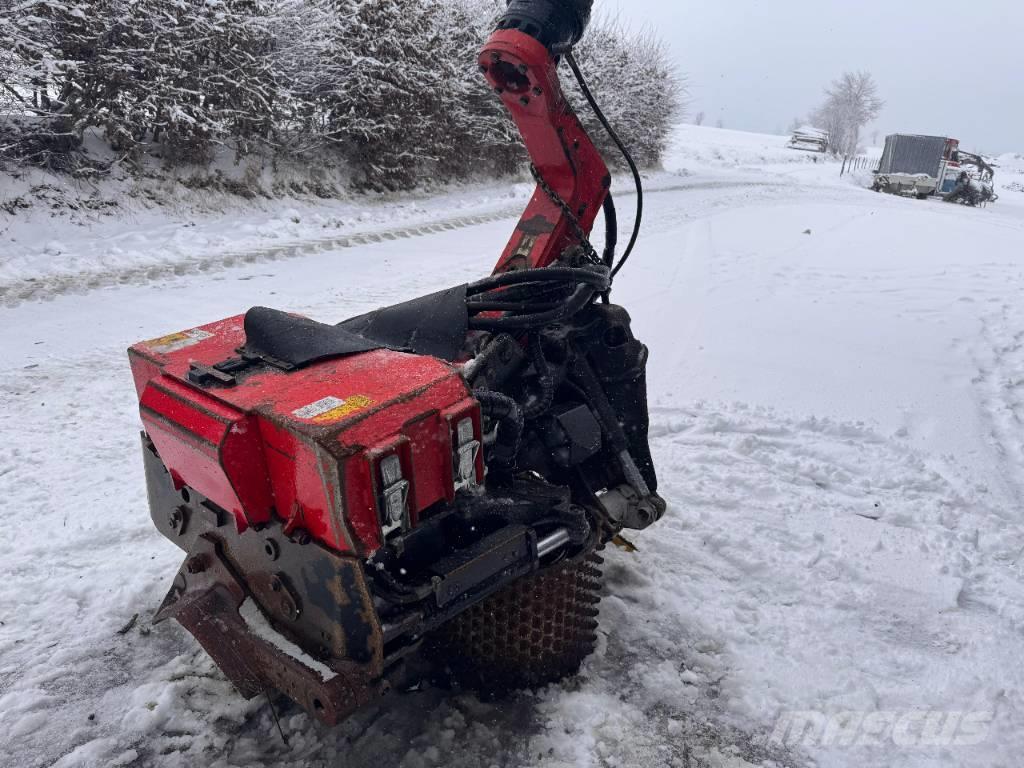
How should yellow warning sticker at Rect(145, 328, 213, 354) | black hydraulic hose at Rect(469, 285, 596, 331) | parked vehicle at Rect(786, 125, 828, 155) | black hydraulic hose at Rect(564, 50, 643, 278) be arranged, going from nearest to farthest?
yellow warning sticker at Rect(145, 328, 213, 354) < black hydraulic hose at Rect(469, 285, 596, 331) < black hydraulic hose at Rect(564, 50, 643, 278) < parked vehicle at Rect(786, 125, 828, 155)

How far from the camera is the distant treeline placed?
7773 millimetres

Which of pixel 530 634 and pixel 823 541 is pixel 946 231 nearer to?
pixel 823 541

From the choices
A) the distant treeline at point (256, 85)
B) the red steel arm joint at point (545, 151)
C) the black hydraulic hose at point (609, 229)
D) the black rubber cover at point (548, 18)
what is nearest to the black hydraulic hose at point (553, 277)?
the red steel arm joint at point (545, 151)

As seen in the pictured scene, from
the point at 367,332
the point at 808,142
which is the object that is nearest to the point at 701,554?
the point at 367,332

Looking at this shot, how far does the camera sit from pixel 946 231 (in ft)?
33.0

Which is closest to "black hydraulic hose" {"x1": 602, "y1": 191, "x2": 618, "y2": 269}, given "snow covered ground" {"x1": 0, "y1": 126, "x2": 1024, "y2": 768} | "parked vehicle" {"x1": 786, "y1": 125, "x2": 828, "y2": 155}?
"snow covered ground" {"x1": 0, "y1": 126, "x2": 1024, "y2": 768}

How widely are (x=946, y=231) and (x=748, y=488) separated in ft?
28.3

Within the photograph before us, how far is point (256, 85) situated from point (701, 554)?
29.8 ft

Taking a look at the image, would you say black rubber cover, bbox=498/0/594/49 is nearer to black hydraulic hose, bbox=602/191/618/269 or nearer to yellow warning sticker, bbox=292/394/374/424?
black hydraulic hose, bbox=602/191/618/269

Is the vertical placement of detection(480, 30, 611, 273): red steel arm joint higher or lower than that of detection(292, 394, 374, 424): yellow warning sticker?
higher

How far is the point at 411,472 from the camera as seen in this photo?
164 cm

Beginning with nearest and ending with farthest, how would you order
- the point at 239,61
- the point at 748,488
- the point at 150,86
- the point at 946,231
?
the point at 748,488
the point at 150,86
the point at 239,61
the point at 946,231

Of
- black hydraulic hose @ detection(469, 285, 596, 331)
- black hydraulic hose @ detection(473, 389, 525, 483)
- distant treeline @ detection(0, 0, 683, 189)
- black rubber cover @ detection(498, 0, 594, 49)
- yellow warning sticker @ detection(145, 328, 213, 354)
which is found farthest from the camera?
distant treeline @ detection(0, 0, 683, 189)

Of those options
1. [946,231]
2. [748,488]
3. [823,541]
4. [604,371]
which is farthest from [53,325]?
[946,231]
